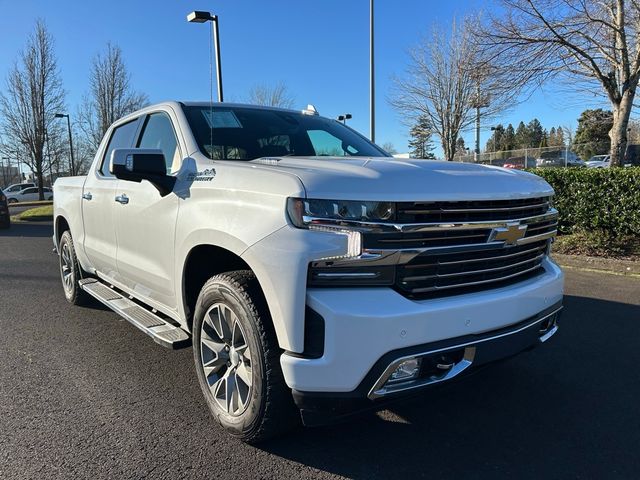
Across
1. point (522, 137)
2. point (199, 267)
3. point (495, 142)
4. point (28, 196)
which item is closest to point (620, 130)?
point (199, 267)

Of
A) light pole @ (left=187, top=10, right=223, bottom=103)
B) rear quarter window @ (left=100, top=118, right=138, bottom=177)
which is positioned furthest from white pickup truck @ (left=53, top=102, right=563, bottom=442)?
light pole @ (left=187, top=10, right=223, bottom=103)

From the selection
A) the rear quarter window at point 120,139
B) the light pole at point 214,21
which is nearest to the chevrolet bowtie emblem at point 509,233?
the rear quarter window at point 120,139

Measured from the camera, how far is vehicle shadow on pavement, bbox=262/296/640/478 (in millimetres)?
2557

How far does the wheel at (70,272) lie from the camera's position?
5.55 m

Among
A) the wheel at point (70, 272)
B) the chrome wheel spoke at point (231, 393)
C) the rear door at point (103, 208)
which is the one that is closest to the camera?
the chrome wheel spoke at point (231, 393)

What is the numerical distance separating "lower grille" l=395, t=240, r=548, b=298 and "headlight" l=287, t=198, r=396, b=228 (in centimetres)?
26

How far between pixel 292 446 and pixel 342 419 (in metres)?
0.54

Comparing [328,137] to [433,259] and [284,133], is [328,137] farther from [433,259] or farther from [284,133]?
[433,259]

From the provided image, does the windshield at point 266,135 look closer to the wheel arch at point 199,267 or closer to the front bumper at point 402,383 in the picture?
the wheel arch at point 199,267

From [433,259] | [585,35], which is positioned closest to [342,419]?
[433,259]

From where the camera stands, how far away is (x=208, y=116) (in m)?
3.68

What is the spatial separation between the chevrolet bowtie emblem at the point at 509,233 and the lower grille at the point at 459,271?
0.06m

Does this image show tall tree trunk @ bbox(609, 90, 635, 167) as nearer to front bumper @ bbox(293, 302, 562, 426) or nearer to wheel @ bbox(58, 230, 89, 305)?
front bumper @ bbox(293, 302, 562, 426)

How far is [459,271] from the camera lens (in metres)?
2.49
